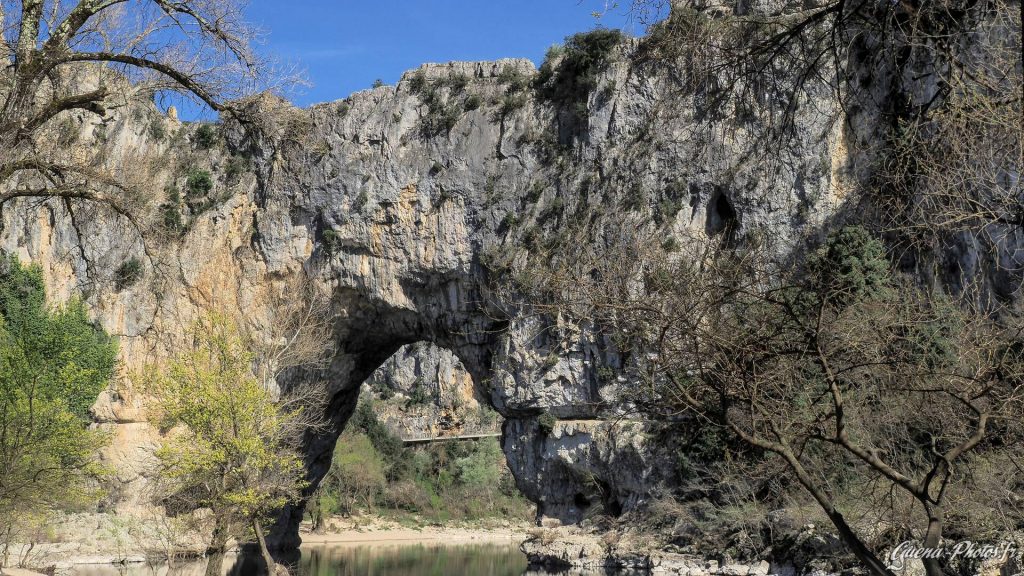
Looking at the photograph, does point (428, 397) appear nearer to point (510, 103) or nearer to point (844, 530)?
point (510, 103)

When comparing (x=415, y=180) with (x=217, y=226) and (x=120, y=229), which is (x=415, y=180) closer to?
(x=217, y=226)

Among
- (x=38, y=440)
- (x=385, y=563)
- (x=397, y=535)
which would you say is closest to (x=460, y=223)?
(x=385, y=563)

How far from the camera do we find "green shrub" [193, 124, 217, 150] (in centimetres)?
3195

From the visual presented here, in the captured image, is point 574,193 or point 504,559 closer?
point 574,193

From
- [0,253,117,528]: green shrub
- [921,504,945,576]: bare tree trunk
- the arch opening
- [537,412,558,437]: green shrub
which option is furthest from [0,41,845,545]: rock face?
[921,504,945,576]: bare tree trunk

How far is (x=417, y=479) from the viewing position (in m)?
48.5

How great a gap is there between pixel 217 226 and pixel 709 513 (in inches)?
780

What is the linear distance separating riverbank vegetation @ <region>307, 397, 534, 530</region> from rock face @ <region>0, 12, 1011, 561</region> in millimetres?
11018

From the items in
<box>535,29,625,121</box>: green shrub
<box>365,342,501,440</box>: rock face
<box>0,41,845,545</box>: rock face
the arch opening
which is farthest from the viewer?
<box>365,342,501,440</box>: rock face

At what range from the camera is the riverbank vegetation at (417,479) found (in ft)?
144

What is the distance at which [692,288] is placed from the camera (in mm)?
4551

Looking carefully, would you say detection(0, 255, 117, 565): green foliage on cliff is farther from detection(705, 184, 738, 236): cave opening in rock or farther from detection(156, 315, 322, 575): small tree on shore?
detection(705, 184, 738, 236): cave opening in rock

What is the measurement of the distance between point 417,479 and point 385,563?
59.7 feet

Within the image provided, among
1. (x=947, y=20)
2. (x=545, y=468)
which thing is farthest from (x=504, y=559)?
(x=947, y=20)
